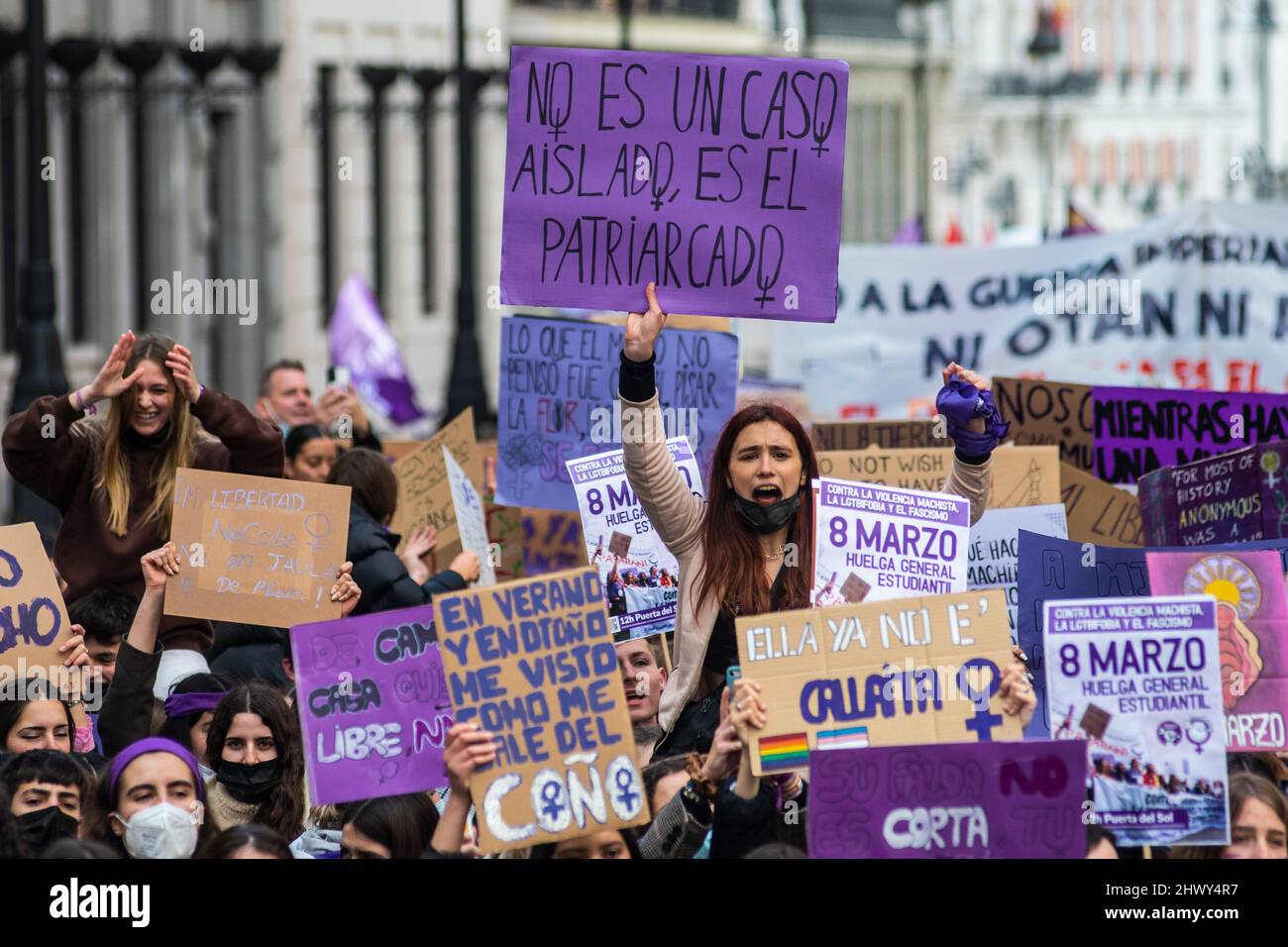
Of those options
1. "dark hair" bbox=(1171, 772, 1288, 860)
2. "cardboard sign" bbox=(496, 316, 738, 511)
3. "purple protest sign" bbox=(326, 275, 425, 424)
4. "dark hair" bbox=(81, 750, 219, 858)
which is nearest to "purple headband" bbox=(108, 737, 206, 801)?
"dark hair" bbox=(81, 750, 219, 858)

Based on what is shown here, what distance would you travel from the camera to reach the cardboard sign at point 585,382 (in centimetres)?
964

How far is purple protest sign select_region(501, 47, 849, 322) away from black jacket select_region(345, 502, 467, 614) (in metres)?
1.03

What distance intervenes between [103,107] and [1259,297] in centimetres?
1194

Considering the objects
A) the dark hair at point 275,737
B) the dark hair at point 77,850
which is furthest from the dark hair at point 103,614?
the dark hair at point 77,850

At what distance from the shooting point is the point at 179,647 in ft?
24.7

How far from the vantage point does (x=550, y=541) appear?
33.6ft

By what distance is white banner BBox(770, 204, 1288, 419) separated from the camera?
13375 mm

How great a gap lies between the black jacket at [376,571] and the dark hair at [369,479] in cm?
4

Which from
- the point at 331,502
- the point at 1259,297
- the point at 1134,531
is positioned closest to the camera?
the point at 331,502

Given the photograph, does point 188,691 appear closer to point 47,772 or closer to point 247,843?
point 47,772

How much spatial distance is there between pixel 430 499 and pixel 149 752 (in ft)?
11.3
